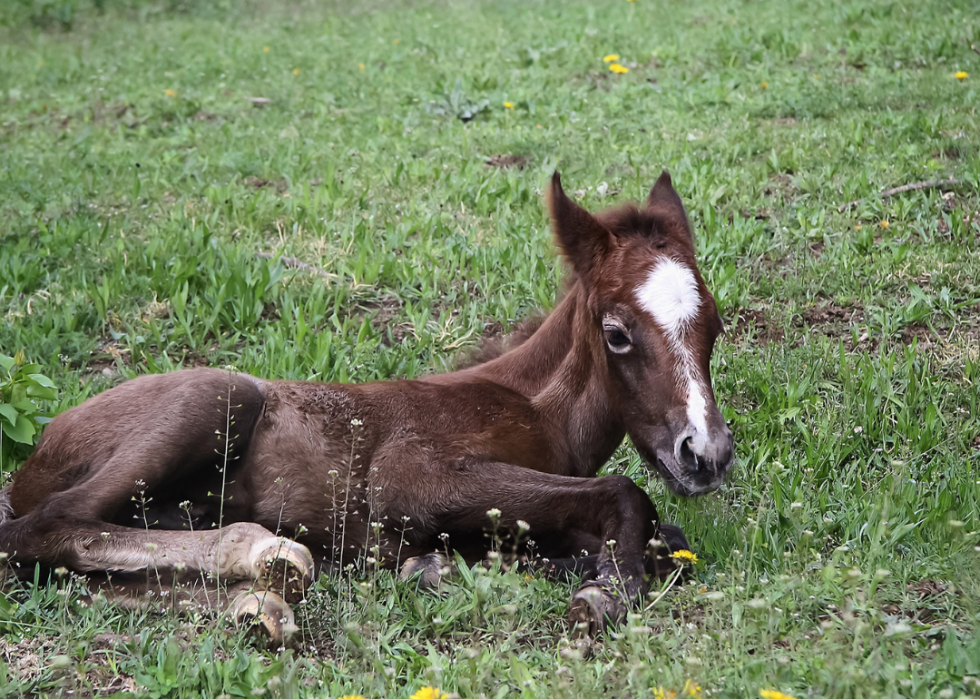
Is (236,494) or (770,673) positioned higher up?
(770,673)

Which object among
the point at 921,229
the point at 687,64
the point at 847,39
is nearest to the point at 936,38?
the point at 847,39

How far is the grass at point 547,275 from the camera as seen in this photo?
3146mm

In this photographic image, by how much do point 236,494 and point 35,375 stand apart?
1456mm

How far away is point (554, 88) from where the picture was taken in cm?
1041

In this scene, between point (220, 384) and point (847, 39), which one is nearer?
point (220, 384)

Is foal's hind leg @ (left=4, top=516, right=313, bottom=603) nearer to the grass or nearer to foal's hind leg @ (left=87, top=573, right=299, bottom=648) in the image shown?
foal's hind leg @ (left=87, top=573, right=299, bottom=648)

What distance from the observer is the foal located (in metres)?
3.68

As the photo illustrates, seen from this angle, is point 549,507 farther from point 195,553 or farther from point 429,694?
point 195,553

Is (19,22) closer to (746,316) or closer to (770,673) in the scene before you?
(746,316)

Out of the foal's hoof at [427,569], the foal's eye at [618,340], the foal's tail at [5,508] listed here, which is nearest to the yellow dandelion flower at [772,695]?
the foal's hoof at [427,569]

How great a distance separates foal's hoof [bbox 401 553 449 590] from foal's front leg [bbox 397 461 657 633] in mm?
147

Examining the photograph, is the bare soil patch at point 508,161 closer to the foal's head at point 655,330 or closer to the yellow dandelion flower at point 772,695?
the foal's head at point 655,330

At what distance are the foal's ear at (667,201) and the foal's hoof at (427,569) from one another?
1882mm

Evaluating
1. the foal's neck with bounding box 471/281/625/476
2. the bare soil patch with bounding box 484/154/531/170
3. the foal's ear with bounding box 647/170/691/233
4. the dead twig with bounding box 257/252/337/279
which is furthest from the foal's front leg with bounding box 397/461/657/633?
the bare soil patch with bounding box 484/154/531/170
